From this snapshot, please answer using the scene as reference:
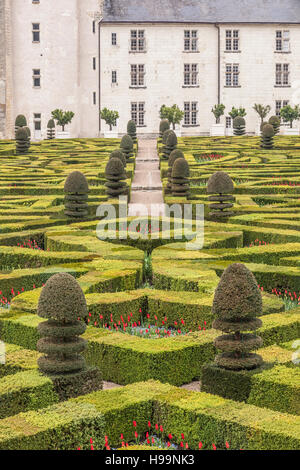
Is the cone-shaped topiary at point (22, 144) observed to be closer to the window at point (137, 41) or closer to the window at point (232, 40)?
the window at point (137, 41)

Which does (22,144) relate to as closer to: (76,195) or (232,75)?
(76,195)

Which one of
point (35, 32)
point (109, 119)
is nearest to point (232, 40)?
point (109, 119)

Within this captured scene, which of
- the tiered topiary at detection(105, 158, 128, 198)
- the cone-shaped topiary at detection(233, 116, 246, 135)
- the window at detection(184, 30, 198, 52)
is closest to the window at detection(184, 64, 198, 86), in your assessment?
the window at detection(184, 30, 198, 52)

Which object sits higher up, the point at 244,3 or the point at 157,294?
the point at 244,3

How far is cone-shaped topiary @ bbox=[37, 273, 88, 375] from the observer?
24.1 ft

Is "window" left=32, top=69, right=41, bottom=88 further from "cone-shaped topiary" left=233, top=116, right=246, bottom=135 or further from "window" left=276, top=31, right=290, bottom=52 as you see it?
"window" left=276, top=31, right=290, bottom=52

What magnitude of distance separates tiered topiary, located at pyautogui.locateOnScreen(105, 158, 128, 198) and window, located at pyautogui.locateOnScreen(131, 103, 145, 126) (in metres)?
35.2

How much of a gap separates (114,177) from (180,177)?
5.38ft

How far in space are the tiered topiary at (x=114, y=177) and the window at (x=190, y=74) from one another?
1413 inches

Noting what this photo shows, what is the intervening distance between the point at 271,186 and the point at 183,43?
3505 centimetres

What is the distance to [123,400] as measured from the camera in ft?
22.7

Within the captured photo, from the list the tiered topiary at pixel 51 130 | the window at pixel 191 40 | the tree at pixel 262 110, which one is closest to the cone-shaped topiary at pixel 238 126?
the tree at pixel 262 110
